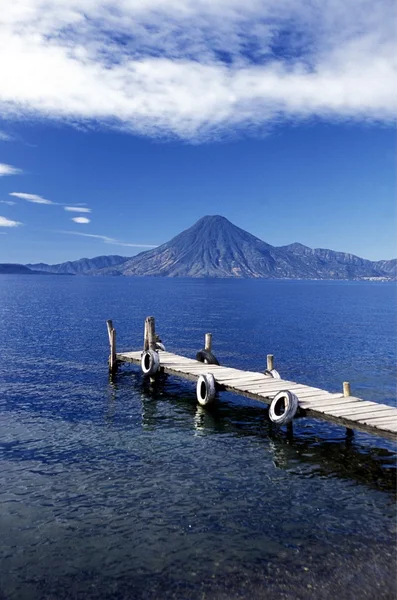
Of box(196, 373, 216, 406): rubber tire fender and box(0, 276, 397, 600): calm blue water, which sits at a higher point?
box(196, 373, 216, 406): rubber tire fender

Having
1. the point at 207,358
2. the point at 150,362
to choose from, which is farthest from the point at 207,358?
the point at 150,362

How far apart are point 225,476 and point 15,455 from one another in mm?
8845

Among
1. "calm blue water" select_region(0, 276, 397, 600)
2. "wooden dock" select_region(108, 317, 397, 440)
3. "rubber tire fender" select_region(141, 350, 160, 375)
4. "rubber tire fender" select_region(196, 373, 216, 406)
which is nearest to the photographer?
"calm blue water" select_region(0, 276, 397, 600)

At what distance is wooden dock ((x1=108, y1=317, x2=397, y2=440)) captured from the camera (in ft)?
62.8

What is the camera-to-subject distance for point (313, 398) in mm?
23172

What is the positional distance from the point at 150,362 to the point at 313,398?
13.9 metres

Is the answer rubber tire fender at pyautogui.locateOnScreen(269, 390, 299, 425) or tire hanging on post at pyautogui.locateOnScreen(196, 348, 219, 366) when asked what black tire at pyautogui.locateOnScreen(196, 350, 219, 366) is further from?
rubber tire fender at pyautogui.locateOnScreen(269, 390, 299, 425)

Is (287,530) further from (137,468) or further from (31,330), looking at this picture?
(31,330)

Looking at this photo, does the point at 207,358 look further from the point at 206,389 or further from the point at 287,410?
the point at 287,410

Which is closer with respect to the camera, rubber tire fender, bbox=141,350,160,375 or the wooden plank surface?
the wooden plank surface

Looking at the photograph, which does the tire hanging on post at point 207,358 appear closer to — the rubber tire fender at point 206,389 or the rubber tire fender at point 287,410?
the rubber tire fender at point 206,389

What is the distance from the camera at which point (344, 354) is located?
49.0 m

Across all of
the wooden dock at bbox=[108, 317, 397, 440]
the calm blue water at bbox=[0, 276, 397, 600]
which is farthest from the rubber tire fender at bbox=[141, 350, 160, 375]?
the calm blue water at bbox=[0, 276, 397, 600]

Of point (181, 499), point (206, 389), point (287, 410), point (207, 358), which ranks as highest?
point (207, 358)
